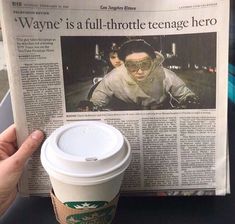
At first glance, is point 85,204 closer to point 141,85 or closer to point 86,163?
point 86,163

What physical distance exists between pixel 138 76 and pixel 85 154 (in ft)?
0.54

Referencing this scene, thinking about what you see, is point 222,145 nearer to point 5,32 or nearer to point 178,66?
point 178,66

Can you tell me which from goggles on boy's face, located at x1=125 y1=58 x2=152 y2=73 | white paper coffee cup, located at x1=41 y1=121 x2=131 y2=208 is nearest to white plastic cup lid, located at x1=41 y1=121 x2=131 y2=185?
white paper coffee cup, located at x1=41 y1=121 x2=131 y2=208

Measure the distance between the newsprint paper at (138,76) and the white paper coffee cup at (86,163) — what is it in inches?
2.9

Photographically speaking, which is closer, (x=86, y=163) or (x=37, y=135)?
(x=86, y=163)

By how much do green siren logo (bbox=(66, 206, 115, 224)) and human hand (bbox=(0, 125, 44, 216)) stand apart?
107mm

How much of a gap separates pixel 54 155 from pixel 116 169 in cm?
8

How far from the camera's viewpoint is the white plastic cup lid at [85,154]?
469 mm

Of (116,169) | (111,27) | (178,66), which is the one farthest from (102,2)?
(116,169)

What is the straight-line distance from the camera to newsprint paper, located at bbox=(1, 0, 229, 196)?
55 cm

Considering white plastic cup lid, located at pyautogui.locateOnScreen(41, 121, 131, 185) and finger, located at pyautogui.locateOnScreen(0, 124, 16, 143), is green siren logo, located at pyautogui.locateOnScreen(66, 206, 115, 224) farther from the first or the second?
finger, located at pyautogui.locateOnScreen(0, 124, 16, 143)

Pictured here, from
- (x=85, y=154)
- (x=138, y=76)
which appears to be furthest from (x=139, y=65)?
(x=85, y=154)

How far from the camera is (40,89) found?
578 millimetres

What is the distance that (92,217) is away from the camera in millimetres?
518
